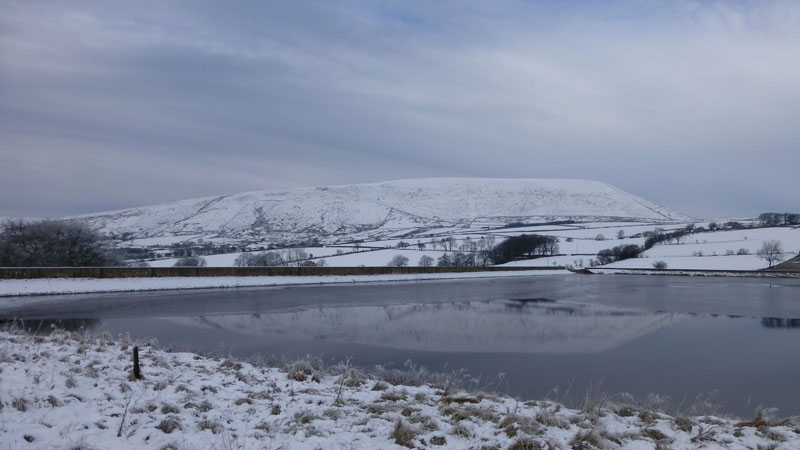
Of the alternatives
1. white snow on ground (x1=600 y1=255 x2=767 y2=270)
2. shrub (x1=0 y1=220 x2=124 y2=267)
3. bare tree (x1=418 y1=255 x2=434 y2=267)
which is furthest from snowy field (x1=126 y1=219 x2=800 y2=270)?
shrub (x1=0 y1=220 x2=124 y2=267)

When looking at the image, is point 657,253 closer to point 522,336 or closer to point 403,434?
point 522,336

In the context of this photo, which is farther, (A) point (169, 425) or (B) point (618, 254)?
(B) point (618, 254)

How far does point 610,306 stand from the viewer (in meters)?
30.4

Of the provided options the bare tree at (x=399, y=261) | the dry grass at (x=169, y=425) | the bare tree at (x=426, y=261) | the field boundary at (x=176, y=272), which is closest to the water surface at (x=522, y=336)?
the field boundary at (x=176, y=272)

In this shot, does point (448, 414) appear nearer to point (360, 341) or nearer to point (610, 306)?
point (360, 341)

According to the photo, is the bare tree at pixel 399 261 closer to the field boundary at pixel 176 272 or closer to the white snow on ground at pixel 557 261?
the field boundary at pixel 176 272

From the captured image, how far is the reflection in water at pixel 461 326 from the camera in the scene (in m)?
16.9

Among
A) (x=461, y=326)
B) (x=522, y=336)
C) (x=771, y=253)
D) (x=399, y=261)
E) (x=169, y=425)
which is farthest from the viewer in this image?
(x=771, y=253)

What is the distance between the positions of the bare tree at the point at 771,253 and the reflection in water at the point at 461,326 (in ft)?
280

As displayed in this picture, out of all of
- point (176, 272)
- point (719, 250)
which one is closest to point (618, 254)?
point (719, 250)

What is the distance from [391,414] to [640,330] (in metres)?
15.7

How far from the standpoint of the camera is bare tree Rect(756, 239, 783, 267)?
310 feet

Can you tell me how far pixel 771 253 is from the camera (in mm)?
95938

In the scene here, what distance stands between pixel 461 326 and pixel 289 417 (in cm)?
1414
